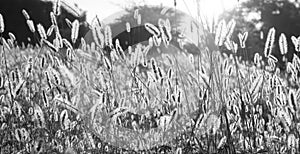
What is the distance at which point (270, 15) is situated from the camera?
21531mm

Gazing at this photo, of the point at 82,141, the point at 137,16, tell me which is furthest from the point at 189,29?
the point at 82,141

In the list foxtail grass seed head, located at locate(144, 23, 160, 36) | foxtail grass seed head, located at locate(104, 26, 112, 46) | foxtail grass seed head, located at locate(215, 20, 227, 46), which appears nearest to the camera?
foxtail grass seed head, located at locate(215, 20, 227, 46)

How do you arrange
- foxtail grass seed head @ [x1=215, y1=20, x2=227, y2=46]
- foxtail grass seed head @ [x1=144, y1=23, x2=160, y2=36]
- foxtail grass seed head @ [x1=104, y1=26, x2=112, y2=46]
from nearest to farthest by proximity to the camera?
foxtail grass seed head @ [x1=215, y1=20, x2=227, y2=46] < foxtail grass seed head @ [x1=104, y1=26, x2=112, y2=46] < foxtail grass seed head @ [x1=144, y1=23, x2=160, y2=36]

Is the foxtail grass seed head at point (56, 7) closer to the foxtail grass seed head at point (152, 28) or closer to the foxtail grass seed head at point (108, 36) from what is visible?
the foxtail grass seed head at point (108, 36)

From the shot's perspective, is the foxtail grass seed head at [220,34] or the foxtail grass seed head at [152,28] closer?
the foxtail grass seed head at [220,34]

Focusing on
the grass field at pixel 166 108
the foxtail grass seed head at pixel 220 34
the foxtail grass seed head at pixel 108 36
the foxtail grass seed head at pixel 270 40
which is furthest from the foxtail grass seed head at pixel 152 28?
the foxtail grass seed head at pixel 270 40

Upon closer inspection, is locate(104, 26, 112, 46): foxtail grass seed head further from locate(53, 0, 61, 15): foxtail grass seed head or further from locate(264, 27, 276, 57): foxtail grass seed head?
locate(264, 27, 276, 57): foxtail grass seed head

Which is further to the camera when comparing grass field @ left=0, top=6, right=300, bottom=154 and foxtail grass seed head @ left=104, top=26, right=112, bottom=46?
foxtail grass seed head @ left=104, top=26, right=112, bottom=46

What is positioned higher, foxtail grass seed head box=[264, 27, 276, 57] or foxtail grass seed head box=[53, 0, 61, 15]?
foxtail grass seed head box=[53, 0, 61, 15]

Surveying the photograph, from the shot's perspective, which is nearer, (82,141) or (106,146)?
(106,146)

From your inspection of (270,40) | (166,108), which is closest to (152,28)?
(166,108)

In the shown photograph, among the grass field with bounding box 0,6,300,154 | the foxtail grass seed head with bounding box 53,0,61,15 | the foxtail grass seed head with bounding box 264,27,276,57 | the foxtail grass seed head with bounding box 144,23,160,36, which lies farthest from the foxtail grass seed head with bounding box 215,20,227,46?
the foxtail grass seed head with bounding box 53,0,61,15

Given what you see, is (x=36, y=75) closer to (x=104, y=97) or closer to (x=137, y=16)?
(x=137, y=16)

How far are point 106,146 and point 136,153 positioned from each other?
17cm
